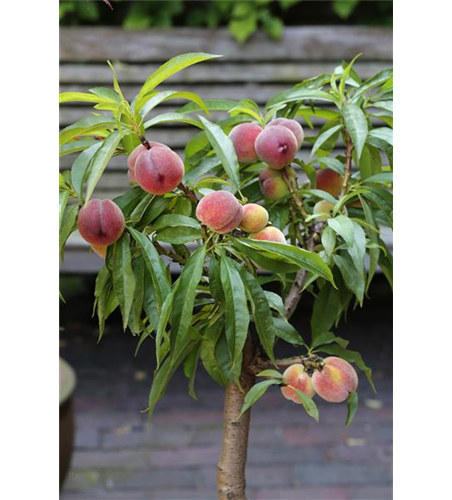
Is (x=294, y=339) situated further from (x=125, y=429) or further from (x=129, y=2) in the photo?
(x=129, y=2)

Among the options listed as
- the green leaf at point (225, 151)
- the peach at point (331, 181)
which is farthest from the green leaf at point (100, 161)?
the peach at point (331, 181)

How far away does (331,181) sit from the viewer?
888 mm

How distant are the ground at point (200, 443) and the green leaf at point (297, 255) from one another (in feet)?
5.72

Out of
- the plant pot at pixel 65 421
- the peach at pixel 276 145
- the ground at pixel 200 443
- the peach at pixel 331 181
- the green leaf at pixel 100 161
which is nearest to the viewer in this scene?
the green leaf at pixel 100 161

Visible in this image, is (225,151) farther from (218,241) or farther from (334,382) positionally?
(334,382)

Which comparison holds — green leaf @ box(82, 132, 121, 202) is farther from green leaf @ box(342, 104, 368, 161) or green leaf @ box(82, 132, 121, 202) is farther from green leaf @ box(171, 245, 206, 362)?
green leaf @ box(342, 104, 368, 161)

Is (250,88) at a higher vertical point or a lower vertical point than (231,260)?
higher

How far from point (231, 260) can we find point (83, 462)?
2.05 metres

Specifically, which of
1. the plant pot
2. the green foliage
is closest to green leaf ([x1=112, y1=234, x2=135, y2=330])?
the green foliage

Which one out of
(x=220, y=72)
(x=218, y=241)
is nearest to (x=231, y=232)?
(x=218, y=241)

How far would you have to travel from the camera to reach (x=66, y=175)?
748 millimetres

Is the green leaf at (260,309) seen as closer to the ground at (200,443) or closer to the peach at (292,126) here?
the peach at (292,126)

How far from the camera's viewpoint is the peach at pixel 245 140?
795mm
